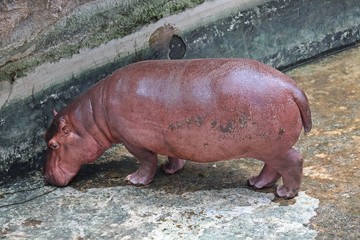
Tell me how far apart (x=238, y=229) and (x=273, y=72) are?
699 mm

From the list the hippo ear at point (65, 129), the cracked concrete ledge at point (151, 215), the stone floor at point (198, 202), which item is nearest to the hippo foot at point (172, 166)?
the stone floor at point (198, 202)

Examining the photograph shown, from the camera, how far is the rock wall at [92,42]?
151 inches

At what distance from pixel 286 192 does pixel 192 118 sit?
56 cm

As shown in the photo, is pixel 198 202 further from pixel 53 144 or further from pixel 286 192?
pixel 53 144

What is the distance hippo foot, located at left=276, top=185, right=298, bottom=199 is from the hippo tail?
294mm

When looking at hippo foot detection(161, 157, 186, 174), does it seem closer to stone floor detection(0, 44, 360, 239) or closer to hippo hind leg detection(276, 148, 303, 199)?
stone floor detection(0, 44, 360, 239)

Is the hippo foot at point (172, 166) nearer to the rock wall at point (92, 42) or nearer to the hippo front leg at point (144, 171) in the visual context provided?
the hippo front leg at point (144, 171)

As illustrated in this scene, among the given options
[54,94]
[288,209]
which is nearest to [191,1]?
[54,94]

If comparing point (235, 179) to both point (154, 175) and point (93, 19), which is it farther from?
point (93, 19)

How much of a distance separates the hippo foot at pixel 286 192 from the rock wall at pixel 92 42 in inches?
45.1

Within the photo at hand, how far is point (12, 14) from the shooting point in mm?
3717

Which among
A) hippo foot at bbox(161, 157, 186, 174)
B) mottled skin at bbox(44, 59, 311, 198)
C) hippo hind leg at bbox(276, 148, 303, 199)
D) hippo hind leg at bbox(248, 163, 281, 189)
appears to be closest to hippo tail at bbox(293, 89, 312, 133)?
mottled skin at bbox(44, 59, 311, 198)

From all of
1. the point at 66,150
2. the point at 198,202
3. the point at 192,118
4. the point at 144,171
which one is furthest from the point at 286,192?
the point at 66,150

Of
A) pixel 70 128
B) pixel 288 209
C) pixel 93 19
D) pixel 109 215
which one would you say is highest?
pixel 93 19
